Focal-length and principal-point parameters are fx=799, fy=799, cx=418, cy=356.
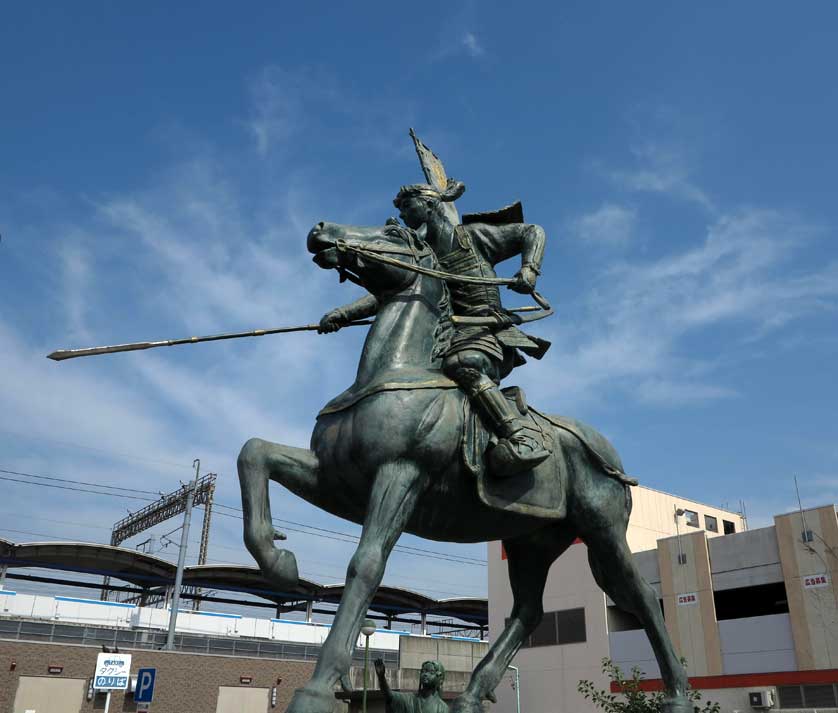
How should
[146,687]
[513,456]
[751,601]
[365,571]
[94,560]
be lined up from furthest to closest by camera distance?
1. [94,560]
2. [751,601]
3. [146,687]
4. [513,456]
5. [365,571]

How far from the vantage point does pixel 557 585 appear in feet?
139

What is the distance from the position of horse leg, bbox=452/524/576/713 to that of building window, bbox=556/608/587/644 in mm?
36930

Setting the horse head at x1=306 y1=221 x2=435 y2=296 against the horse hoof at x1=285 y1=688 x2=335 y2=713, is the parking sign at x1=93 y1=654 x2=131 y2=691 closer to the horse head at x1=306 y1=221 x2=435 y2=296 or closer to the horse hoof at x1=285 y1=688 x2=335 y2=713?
the horse head at x1=306 y1=221 x2=435 y2=296

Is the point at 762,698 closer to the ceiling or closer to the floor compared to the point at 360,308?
closer to the floor

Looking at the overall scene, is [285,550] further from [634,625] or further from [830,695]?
[634,625]

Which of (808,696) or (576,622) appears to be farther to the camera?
(576,622)

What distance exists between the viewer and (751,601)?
38.4 m

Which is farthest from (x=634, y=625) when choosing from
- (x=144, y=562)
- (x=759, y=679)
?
(x=144, y=562)

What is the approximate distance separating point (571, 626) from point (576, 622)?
0.38 m

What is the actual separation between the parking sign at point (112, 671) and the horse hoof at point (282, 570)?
26.1m

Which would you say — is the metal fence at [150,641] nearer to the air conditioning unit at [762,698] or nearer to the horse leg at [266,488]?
the air conditioning unit at [762,698]

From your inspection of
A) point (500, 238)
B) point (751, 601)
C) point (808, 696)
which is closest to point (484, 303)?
point (500, 238)

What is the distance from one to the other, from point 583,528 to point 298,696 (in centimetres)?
246

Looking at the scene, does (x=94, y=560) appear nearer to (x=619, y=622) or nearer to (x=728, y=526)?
(x=619, y=622)
